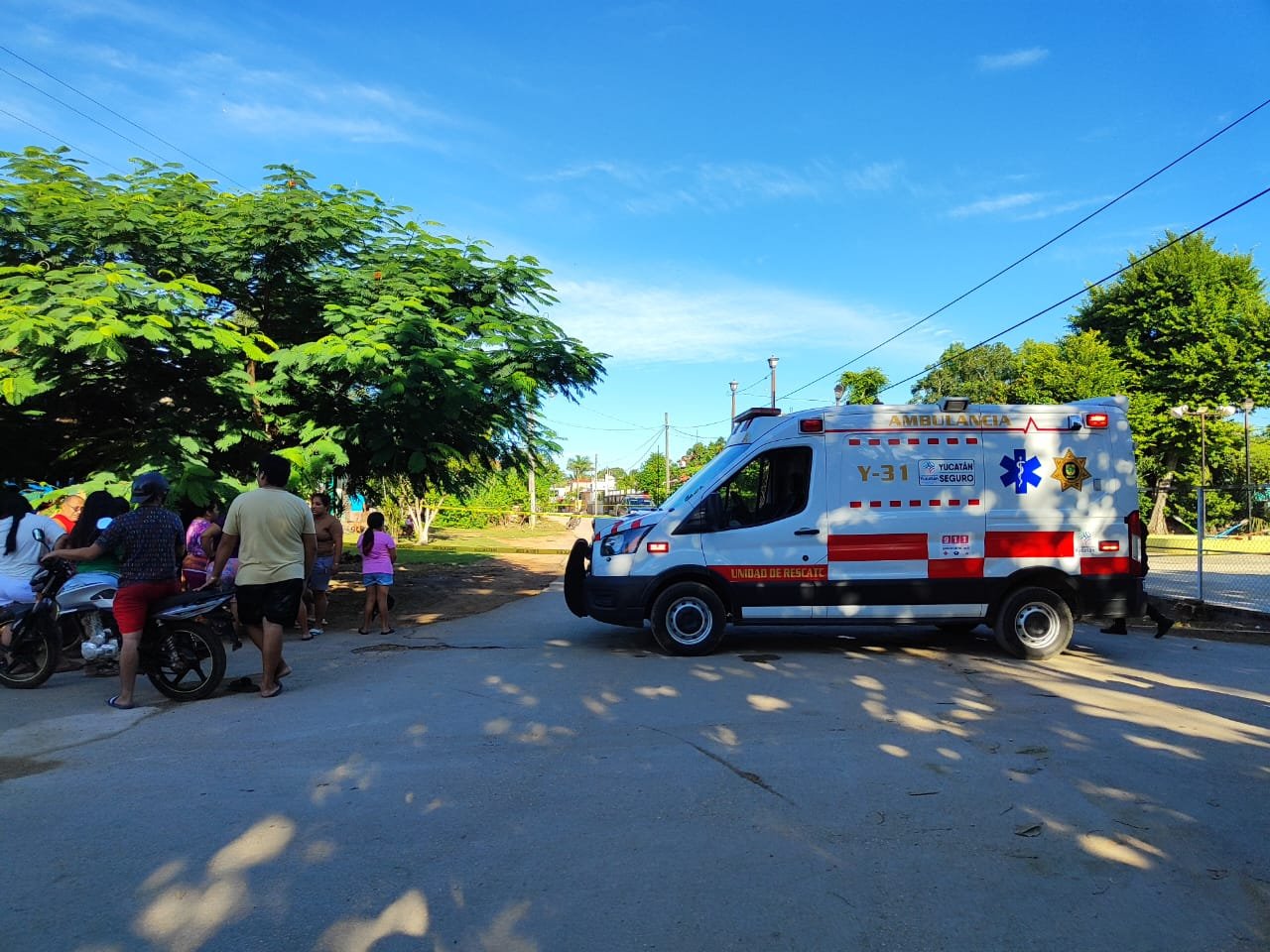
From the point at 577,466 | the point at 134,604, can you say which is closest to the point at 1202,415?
the point at 134,604

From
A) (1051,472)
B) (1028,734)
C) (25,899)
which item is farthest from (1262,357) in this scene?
(25,899)

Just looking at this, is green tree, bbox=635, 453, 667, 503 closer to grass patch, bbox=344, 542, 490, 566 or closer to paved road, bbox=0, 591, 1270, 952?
grass patch, bbox=344, 542, 490, 566

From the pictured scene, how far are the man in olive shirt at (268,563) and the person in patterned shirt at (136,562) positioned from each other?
372 mm

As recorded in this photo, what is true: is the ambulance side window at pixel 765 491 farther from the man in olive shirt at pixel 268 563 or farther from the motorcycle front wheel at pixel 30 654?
the motorcycle front wheel at pixel 30 654

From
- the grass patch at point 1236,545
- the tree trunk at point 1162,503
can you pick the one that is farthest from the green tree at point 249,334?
the tree trunk at point 1162,503

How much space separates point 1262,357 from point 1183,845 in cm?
4196

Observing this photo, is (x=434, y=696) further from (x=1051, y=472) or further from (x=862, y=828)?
(x=1051, y=472)

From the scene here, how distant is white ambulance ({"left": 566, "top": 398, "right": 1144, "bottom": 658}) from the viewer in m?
8.39

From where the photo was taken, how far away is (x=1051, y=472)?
27.9 ft

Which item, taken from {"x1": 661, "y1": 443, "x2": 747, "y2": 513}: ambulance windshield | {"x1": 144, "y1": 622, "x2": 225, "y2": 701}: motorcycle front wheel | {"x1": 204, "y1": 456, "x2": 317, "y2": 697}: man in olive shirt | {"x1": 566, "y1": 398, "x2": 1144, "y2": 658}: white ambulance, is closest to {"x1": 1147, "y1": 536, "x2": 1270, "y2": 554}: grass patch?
{"x1": 566, "y1": 398, "x2": 1144, "y2": 658}: white ambulance

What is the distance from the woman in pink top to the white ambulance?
3042mm

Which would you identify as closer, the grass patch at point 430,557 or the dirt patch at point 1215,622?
the dirt patch at point 1215,622

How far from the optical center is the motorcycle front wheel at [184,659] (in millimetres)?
6488

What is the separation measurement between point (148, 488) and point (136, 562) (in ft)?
2.11
